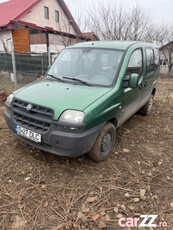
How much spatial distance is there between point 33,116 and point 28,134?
0.29 metres

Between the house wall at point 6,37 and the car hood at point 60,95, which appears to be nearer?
the car hood at point 60,95

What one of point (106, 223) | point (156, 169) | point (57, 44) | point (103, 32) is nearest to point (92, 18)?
point (103, 32)

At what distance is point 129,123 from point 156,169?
1784 millimetres

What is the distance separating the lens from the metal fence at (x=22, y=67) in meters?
7.45

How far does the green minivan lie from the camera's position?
2143 mm

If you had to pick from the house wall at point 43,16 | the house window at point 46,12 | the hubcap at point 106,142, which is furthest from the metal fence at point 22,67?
the house window at point 46,12

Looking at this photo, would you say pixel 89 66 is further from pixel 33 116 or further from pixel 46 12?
pixel 46 12

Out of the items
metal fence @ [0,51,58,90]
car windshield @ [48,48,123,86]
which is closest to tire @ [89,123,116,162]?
car windshield @ [48,48,123,86]

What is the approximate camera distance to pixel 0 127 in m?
3.72

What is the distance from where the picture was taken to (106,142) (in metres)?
2.74

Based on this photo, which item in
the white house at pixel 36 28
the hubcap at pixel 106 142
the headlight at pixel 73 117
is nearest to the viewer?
the headlight at pixel 73 117
